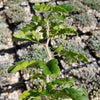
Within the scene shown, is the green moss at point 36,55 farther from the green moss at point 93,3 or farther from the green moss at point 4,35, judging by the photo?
A: the green moss at point 93,3

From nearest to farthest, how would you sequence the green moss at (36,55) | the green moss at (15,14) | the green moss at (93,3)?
the green moss at (36,55)
the green moss at (15,14)
the green moss at (93,3)

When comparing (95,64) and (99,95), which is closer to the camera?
(99,95)

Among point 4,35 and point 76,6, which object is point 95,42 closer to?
point 76,6

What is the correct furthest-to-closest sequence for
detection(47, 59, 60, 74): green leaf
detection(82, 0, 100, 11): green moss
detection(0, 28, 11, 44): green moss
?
detection(82, 0, 100, 11): green moss
detection(0, 28, 11, 44): green moss
detection(47, 59, 60, 74): green leaf

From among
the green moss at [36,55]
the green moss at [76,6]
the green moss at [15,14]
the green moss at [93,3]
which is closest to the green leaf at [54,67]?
the green moss at [36,55]

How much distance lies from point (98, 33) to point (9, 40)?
9.68 feet

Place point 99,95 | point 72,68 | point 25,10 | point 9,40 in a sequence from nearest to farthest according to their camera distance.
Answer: point 99,95 < point 72,68 < point 9,40 < point 25,10

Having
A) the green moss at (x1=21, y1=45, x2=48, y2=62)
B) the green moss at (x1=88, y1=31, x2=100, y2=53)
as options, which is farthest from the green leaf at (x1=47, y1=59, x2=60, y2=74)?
the green moss at (x1=88, y1=31, x2=100, y2=53)

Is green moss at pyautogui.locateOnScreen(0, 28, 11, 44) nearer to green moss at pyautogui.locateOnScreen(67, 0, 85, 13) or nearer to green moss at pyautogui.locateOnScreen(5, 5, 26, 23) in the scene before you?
green moss at pyautogui.locateOnScreen(5, 5, 26, 23)

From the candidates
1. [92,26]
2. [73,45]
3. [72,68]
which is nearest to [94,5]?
[92,26]

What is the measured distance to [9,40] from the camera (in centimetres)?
397

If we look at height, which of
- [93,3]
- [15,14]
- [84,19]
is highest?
[15,14]

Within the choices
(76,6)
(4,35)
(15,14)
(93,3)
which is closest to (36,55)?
(4,35)

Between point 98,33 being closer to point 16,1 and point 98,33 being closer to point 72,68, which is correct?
point 72,68
